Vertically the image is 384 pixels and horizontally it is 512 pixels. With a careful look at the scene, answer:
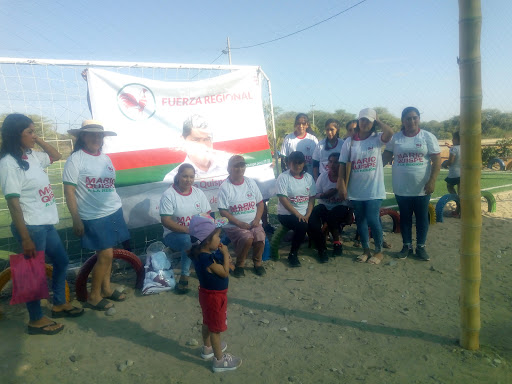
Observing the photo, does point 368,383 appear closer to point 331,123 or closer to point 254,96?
point 331,123

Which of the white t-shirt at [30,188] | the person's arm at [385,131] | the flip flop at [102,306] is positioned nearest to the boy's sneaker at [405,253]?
the person's arm at [385,131]

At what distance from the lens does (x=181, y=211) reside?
4480 millimetres

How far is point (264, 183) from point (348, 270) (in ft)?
6.55

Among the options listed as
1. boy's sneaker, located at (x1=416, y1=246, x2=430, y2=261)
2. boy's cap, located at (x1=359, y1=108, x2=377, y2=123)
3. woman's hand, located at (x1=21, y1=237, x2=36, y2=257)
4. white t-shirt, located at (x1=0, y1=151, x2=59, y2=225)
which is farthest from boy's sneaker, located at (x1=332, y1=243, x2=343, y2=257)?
woman's hand, located at (x1=21, y1=237, x2=36, y2=257)

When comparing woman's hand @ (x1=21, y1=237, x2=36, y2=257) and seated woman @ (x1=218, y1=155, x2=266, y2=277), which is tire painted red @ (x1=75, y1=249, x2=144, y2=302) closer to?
woman's hand @ (x1=21, y1=237, x2=36, y2=257)

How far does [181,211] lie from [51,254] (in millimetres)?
1401

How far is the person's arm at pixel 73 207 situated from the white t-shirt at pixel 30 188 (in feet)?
0.57

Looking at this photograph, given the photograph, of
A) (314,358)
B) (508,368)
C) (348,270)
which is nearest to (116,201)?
(314,358)

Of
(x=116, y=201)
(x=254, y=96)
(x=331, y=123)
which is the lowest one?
(x=116, y=201)

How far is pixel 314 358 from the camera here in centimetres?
300

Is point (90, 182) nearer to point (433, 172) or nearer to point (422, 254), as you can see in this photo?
point (433, 172)

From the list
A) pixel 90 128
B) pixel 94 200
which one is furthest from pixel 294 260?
pixel 90 128

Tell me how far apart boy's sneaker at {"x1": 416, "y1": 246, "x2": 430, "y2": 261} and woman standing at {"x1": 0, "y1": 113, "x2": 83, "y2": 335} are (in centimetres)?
428

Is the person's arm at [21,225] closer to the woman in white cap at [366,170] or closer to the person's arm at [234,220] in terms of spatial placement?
the person's arm at [234,220]
